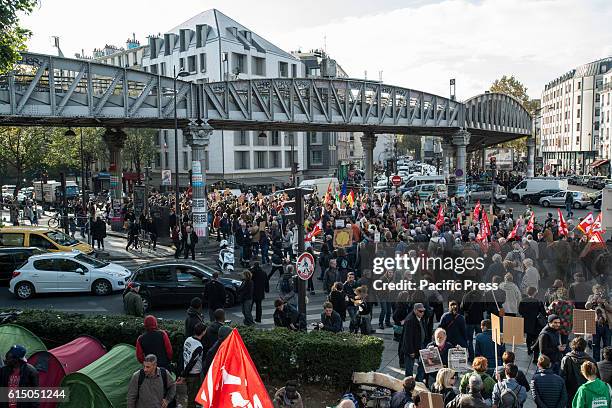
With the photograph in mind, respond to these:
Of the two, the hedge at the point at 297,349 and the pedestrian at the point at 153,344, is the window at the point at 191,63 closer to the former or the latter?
the hedge at the point at 297,349

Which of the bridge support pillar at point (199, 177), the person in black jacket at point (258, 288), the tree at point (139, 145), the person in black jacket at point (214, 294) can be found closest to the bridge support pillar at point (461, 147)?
the bridge support pillar at point (199, 177)

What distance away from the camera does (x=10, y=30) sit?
696 inches

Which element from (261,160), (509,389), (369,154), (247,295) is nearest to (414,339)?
(509,389)

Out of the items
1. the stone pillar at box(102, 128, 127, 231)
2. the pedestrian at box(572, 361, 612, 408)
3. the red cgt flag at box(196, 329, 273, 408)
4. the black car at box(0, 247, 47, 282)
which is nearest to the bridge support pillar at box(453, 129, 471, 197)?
the stone pillar at box(102, 128, 127, 231)

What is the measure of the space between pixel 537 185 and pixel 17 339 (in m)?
40.9

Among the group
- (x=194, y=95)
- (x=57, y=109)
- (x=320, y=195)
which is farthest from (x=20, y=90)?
(x=320, y=195)

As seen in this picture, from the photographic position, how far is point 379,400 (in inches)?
355

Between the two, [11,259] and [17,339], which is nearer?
[17,339]

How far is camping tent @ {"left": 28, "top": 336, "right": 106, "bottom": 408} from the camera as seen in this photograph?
876 centimetres

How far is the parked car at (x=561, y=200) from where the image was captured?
4122 cm

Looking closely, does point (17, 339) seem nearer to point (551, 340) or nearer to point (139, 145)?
point (551, 340)

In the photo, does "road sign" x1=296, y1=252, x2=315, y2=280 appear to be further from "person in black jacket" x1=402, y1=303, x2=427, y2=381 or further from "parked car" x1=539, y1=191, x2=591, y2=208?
"parked car" x1=539, y1=191, x2=591, y2=208

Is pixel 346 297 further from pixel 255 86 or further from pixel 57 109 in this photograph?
pixel 255 86

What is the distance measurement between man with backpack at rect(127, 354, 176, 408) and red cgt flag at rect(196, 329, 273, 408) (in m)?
1.12
